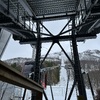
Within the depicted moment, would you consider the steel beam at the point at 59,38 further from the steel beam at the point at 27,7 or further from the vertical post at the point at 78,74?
the steel beam at the point at 27,7

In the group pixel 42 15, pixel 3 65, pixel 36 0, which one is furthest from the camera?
pixel 42 15

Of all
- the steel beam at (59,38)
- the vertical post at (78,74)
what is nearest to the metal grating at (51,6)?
the vertical post at (78,74)

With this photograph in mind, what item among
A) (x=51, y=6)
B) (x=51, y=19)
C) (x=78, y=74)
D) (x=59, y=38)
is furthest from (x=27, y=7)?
(x=78, y=74)

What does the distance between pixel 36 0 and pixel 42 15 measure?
1.55 metres

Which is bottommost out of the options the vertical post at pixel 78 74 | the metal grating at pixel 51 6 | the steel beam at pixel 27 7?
the vertical post at pixel 78 74

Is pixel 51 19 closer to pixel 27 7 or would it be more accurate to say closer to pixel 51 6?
pixel 51 6

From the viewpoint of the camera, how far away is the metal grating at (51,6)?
25.6 feet

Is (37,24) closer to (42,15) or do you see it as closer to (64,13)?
(42,15)

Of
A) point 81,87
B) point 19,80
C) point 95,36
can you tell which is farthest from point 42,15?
point 19,80

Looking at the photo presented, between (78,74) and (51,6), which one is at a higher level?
(51,6)

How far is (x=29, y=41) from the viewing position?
943cm

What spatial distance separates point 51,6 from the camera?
324 inches

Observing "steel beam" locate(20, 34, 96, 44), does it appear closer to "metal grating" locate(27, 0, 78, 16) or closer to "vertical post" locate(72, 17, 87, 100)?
"vertical post" locate(72, 17, 87, 100)

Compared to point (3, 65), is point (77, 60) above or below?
above
